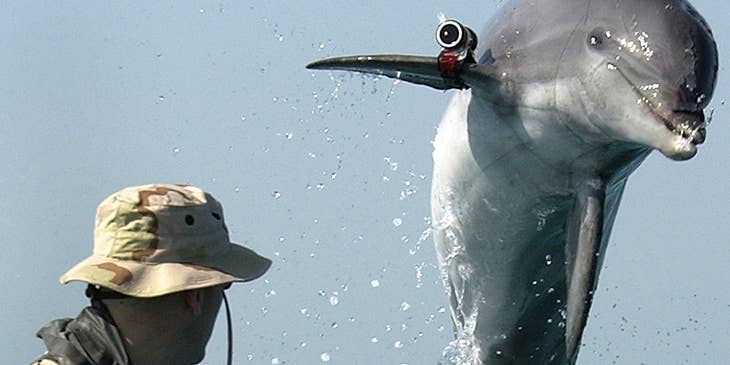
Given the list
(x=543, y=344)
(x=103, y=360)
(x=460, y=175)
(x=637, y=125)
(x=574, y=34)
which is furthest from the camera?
(x=543, y=344)

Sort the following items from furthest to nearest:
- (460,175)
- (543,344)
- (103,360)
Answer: (543,344) → (460,175) → (103,360)

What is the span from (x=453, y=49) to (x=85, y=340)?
312cm

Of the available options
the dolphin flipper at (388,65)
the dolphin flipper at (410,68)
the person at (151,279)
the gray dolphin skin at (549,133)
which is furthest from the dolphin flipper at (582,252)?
the person at (151,279)

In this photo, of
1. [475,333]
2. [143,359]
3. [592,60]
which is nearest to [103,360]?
[143,359]

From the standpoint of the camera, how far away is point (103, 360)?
14.3 ft

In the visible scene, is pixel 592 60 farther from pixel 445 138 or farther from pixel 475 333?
pixel 475 333

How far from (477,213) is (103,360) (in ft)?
11.8

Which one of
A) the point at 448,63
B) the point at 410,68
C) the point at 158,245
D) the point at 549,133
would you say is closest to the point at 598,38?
the point at 549,133

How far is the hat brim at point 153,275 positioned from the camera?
4.43 meters

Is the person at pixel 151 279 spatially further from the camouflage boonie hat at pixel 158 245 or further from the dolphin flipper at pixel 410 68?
the dolphin flipper at pixel 410 68

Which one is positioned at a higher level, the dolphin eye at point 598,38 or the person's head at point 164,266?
the dolphin eye at point 598,38

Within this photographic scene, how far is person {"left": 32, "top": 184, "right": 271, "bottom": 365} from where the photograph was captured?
4414 millimetres

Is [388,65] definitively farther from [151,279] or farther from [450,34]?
[151,279]

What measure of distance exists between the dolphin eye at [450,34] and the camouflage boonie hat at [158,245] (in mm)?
2503
